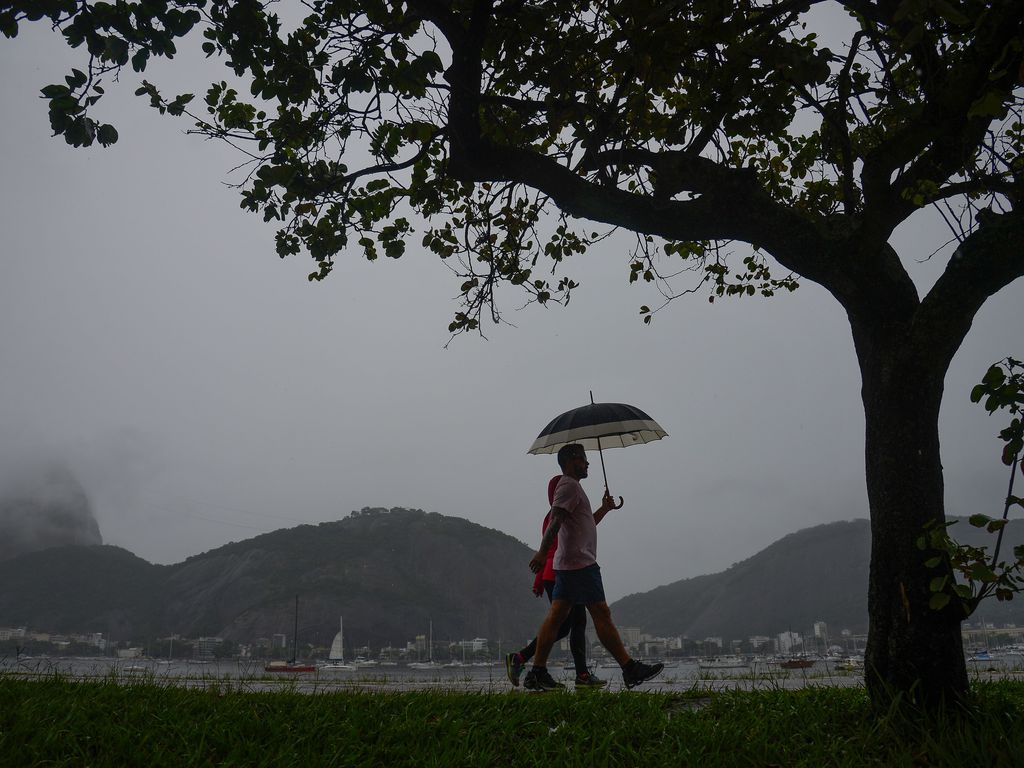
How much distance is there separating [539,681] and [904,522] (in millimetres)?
3044

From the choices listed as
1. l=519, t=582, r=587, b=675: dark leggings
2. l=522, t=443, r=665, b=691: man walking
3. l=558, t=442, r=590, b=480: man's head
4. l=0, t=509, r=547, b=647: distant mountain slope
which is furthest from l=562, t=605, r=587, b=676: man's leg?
l=0, t=509, r=547, b=647: distant mountain slope

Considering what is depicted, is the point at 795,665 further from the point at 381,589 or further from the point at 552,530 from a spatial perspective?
the point at 381,589

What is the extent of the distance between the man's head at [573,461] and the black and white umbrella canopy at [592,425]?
0.44 m

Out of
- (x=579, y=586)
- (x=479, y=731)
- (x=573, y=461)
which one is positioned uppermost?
(x=573, y=461)

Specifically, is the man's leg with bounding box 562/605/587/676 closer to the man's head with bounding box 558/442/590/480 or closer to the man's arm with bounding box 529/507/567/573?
the man's arm with bounding box 529/507/567/573

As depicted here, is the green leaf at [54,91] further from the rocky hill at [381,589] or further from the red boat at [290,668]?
the rocky hill at [381,589]

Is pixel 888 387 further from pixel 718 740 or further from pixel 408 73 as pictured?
pixel 408 73

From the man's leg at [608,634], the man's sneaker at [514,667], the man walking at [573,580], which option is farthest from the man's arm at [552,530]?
the man's sneaker at [514,667]

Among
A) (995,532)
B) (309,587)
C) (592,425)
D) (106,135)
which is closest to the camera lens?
(995,532)

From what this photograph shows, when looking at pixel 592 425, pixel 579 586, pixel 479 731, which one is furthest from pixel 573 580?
pixel 479 731

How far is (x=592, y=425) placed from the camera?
659 cm

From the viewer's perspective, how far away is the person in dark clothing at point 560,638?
566 cm

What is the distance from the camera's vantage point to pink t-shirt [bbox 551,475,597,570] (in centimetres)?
562

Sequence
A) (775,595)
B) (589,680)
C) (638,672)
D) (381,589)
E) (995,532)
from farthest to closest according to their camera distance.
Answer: (381,589) < (775,595) < (589,680) < (638,672) < (995,532)
